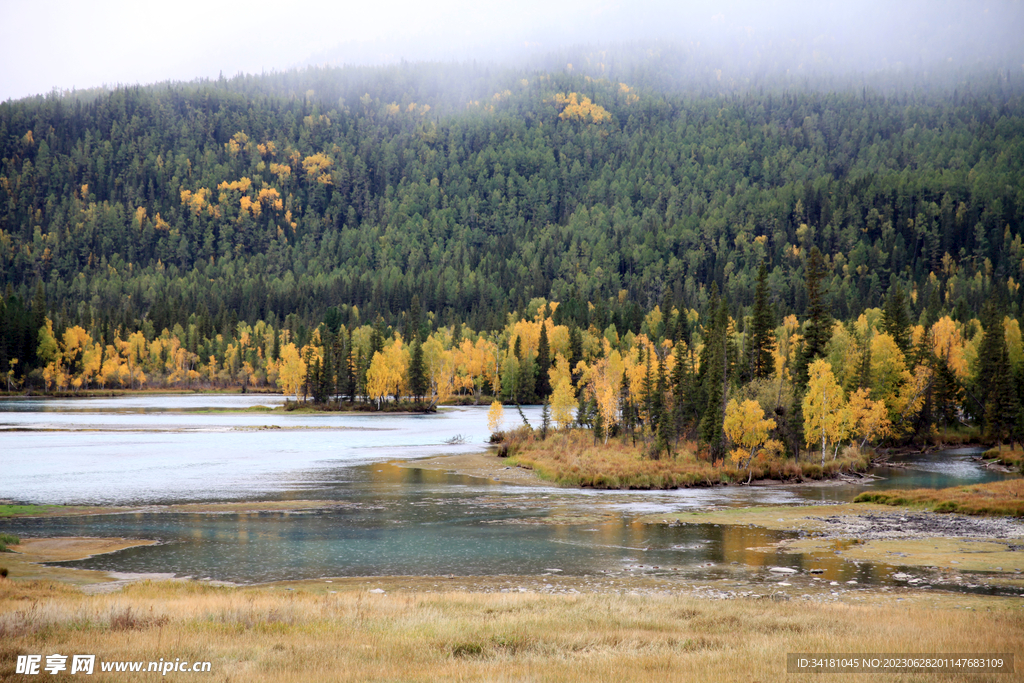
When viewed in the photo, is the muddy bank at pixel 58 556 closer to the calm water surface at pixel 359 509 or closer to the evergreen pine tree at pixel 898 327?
the calm water surface at pixel 359 509

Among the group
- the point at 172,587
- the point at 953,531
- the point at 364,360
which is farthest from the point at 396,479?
the point at 364,360

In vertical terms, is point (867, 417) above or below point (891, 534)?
above

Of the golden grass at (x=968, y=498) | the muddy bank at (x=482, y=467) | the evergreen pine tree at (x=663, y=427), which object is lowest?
the muddy bank at (x=482, y=467)

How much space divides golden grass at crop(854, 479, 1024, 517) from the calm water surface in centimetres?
459

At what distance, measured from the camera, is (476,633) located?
22.3m

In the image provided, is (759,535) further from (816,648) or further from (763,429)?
(763,429)

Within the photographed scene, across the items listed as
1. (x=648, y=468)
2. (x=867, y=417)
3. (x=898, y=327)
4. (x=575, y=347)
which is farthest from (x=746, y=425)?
(x=575, y=347)

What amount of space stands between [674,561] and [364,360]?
465ft

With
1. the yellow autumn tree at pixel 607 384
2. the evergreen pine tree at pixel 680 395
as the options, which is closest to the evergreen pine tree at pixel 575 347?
the yellow autumn tree at pixel 607 384

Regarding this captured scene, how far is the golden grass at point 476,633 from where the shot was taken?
18.6 meters

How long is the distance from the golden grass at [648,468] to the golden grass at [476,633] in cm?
4081

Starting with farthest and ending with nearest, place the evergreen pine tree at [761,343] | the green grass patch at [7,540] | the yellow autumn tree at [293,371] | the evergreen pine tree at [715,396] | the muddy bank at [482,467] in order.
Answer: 1. the yellow autumn tree at [293,371]
2. the evergreen pine tree at [761,343]
3. the evergreen pine tree at [715,396]
4. the muddy bank at [482,467]
5. the green grass patch at [7,540]

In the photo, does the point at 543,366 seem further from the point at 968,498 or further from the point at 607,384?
the point at 968,498

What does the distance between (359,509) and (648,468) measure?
30.0 metres
